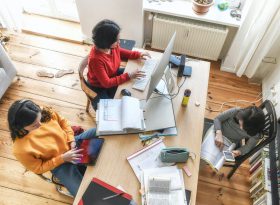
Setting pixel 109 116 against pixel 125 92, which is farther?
pixel 125 92

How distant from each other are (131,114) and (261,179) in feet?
4.05

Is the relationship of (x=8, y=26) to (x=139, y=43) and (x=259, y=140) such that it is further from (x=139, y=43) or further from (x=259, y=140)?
(x=259, y=140)

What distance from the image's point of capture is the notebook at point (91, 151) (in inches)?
59.2

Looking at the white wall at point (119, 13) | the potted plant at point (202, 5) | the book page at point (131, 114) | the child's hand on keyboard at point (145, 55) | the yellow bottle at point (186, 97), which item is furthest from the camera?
the white wall at point (119, 13)

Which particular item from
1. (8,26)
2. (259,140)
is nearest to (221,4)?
(259,140)

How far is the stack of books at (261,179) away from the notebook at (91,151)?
4.35ft

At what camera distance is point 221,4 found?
9.02 feet

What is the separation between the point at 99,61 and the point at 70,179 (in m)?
0.86

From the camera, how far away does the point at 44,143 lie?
1.56 meters

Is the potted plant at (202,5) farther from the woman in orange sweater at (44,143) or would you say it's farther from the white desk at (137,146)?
the woman in orange sweater at (44,143)

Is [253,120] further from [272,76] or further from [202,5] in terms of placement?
[202,5]

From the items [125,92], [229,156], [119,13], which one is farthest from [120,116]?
[119,13]

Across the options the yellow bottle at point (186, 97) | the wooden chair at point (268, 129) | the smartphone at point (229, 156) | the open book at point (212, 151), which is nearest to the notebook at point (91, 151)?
the yellow bottle at point (186, 97)

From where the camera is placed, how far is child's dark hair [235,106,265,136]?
1.67 m
